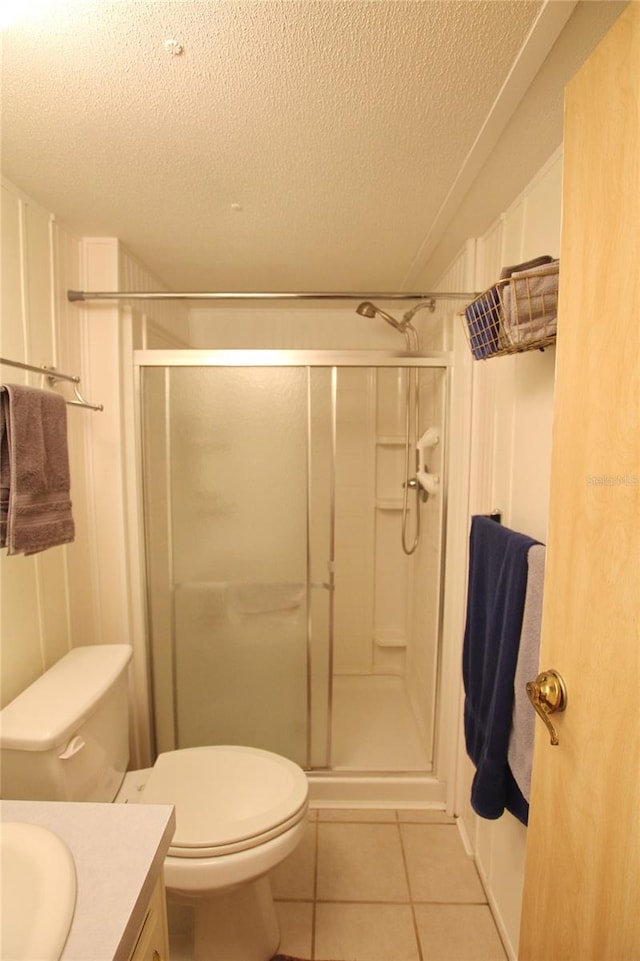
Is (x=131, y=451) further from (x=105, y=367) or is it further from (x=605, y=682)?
(x=605, y=682)

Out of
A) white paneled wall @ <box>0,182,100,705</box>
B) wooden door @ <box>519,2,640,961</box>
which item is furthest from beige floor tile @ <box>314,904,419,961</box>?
white paneled wall @ <box>0,182,100,705</box>

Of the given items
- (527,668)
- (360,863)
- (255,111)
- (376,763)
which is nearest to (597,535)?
(527,668)

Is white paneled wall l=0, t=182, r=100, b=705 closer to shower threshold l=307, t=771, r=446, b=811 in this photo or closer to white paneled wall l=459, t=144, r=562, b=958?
shower threshold l=307, t=771, r=446, b=811

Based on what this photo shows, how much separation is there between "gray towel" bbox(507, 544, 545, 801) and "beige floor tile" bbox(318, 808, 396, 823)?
3.40ft

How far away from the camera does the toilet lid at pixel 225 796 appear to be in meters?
1.12

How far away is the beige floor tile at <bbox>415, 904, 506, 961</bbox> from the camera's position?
4.13 ft

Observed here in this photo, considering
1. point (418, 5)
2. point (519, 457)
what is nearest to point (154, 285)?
point (418, 5)

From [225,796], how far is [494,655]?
923mm

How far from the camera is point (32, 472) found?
45.4 inches

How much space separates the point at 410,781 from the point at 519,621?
1.24m

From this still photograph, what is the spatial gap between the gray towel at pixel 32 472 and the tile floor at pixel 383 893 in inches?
57.3

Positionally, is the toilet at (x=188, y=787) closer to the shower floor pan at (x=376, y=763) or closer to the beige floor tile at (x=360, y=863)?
the beige floor tile at (x=360, y=863)

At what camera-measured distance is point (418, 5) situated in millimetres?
729

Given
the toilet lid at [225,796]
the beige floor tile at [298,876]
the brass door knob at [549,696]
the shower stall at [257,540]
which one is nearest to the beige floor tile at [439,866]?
the shower stall at [257,540]
